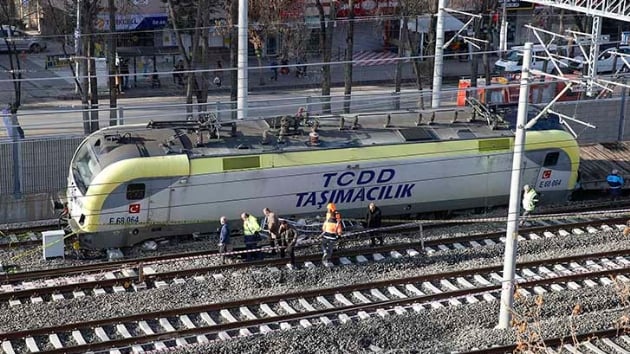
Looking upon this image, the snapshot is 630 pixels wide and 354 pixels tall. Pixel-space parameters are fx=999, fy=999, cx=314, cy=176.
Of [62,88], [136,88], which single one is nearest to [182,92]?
[136,88]

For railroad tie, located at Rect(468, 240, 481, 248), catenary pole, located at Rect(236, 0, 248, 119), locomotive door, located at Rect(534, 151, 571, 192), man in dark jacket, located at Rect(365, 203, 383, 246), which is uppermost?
catenary pole, located at Rect(236, 0, 248, 119)

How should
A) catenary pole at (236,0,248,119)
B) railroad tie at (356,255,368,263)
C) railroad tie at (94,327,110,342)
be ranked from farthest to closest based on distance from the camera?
catenary pole at (236,0,248,119)
railroad tie at (356,255,368,263)
railroad tie at (94,327,110,342)

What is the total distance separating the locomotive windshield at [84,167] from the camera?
21.1 m

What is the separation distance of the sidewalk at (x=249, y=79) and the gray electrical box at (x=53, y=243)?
1979cm

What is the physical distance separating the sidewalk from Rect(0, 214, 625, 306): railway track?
60.2ft

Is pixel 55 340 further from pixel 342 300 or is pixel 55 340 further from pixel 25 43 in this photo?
pixel 25 43

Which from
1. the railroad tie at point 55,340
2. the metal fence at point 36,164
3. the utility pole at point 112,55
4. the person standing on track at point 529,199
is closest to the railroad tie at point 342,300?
the railroad tie at point 55,340

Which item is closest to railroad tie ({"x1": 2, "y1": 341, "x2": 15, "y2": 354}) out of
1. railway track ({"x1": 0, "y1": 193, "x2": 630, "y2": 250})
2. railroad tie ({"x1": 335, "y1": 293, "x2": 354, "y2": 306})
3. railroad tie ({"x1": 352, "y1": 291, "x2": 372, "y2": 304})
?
railway track ({"x1": 0, "y1": 193, "x2": 630, "y2": 250})

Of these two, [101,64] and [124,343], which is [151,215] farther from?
[101,64]

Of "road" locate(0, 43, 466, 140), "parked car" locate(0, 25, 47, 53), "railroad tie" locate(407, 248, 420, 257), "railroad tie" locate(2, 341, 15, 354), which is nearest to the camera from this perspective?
"railroad tie" locate(2, 341, 15, 354)

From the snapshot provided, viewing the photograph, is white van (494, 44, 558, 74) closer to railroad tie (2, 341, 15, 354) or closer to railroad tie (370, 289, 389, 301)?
railroad tie (370, 289, 389, 301)

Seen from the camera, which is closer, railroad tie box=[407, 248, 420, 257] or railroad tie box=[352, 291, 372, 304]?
railroad tie box=[352, 291, 372, 304]

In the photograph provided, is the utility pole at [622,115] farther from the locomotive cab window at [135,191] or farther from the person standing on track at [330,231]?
the locomotive cab window at [135,191]

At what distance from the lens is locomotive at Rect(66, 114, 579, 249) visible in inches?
828
